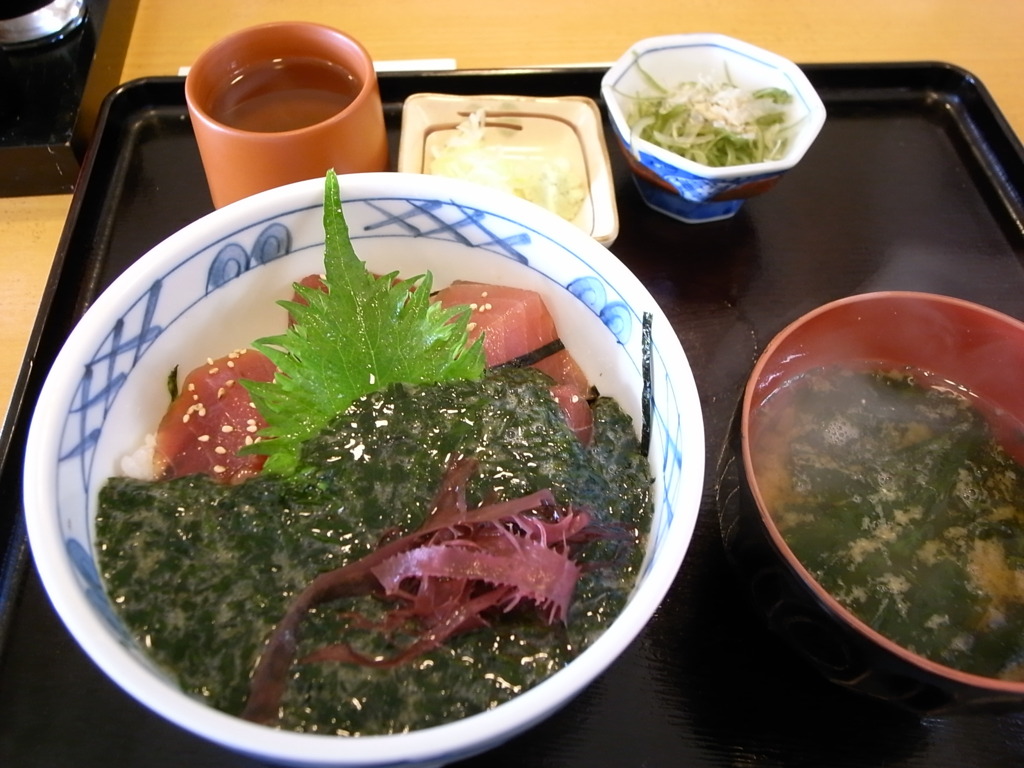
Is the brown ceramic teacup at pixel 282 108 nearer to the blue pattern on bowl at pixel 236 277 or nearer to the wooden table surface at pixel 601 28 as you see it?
the blue pattern on bowl at pixel 236 277

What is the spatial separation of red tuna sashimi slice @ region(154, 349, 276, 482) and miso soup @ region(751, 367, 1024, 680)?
75cm

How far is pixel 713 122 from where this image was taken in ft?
5.65

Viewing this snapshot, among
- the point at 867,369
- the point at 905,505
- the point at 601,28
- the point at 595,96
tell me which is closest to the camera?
the point at 905,505

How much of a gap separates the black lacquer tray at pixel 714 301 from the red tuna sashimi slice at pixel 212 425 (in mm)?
313

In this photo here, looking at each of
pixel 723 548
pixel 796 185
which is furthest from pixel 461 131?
pixel 723 548

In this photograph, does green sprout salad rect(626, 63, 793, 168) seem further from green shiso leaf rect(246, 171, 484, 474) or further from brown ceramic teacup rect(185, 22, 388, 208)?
green shiso leaf rect(246, 171, 484, 474)

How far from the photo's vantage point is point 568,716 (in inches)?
41.2

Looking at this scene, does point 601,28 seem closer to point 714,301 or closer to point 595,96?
point 595,96

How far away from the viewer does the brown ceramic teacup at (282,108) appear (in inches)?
55.0

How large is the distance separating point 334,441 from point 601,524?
1.18 ft

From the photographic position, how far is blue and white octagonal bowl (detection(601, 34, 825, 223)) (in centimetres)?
150

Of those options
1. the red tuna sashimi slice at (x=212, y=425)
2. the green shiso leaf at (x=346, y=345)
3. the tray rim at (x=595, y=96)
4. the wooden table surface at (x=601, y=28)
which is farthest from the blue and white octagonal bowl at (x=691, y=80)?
the red tuna sashimi slice at (x=212, y=425)

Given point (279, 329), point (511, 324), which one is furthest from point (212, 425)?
point (511, 324)

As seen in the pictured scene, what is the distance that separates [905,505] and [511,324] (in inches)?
24.7
